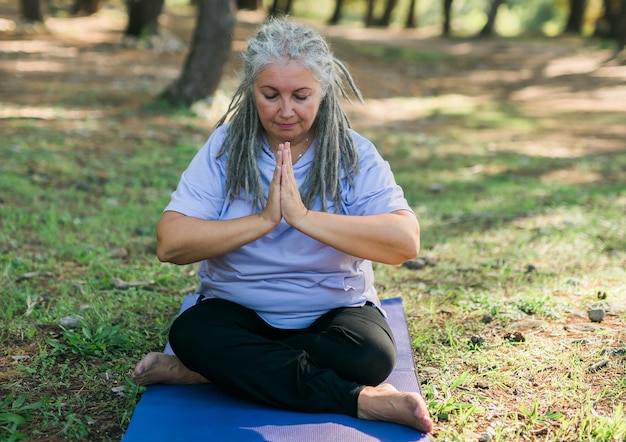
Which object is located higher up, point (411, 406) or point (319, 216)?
point (319, 216)

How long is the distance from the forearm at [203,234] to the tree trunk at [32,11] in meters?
14.5

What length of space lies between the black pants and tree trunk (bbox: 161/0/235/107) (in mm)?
6492

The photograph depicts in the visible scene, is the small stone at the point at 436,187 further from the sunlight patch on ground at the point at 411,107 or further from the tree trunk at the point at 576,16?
the tree trunk at the point at 576,16

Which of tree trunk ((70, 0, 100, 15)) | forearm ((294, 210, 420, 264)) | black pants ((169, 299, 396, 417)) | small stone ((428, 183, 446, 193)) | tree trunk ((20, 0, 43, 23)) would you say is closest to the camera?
black pants ((169, 299, 396, 417))

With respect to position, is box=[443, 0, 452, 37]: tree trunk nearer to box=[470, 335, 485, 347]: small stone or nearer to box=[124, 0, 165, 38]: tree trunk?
box=[124, 0, 165, 38]: tree trunk

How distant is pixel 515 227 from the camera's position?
5.45 meters

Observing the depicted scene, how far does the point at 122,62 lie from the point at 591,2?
25.1 meters

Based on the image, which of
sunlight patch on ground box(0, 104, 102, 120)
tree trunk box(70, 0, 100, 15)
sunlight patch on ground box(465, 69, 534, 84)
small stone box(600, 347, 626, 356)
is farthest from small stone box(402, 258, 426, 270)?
tree trunk box(70, 0, 100, 15)

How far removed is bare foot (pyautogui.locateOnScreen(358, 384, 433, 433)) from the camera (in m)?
2.53

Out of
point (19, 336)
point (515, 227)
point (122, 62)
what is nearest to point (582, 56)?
point (122, 62)

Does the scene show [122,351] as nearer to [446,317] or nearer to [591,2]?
→ [446,317]

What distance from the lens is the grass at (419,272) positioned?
292 centimetres

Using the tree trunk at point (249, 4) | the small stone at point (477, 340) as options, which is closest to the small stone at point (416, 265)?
the small stone at point (477, 340)

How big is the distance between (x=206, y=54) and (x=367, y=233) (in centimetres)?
683
